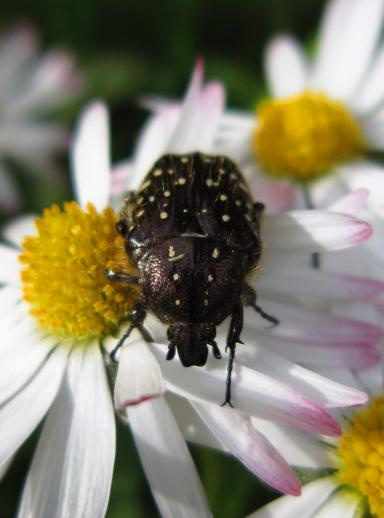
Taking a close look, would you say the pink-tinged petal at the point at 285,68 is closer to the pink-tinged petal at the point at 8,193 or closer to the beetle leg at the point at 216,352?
the pink-tinged petal at the point at 8,193

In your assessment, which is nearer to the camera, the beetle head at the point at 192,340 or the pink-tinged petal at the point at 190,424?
the beetle head at the point at 192,340

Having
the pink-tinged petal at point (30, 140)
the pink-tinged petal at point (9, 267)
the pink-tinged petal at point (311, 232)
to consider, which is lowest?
the pink-tinged petal at point (9, 267)

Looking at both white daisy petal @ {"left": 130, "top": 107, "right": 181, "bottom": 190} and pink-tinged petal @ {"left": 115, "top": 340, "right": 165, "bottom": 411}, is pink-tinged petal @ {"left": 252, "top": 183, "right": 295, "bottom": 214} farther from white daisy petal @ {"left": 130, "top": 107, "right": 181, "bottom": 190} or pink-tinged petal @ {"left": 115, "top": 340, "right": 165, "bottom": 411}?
pink-tinged petal @ {"left": 115, "top": 340, "right": 165, "bottom": 411}

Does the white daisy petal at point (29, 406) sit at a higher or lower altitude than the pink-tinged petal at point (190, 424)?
higher

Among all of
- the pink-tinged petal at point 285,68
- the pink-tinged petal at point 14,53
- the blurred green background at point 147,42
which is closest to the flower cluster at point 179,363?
the pink-tinged petal at point 285,68

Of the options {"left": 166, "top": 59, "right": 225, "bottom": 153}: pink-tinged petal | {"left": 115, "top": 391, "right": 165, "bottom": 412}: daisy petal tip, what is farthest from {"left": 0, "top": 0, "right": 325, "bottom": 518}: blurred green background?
{"left": 115, "top": 391, "right": 165, "bottom": 412}: daisy petal tip

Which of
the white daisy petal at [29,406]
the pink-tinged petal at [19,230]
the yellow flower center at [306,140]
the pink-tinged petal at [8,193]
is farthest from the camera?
the pink-tinged petal at [8,193]
